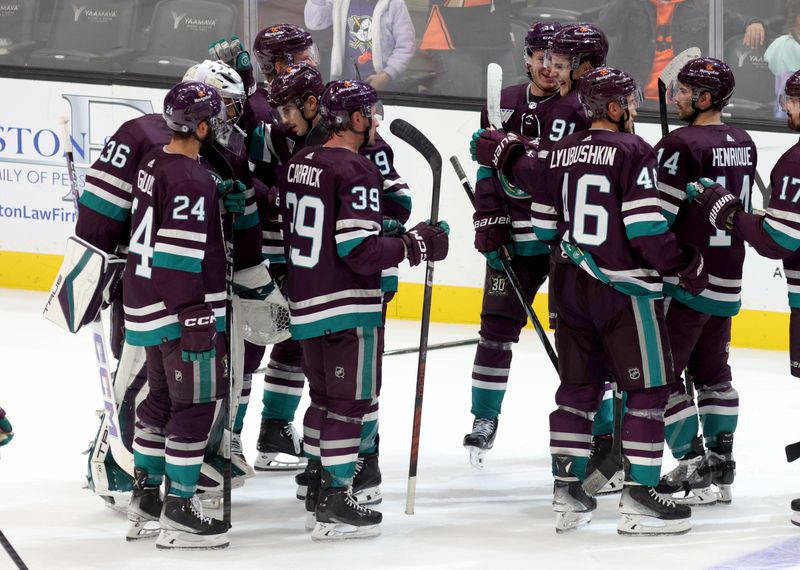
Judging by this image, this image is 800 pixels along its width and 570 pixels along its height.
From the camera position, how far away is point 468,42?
271 inches

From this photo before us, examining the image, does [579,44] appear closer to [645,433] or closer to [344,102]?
[344,102]

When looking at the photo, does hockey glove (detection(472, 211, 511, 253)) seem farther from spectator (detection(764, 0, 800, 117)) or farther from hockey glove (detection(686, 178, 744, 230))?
spectator (detection(764, 0, 800, 117))

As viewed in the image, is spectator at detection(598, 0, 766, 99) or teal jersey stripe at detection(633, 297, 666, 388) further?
spectator at detection(598, 0, 766, 99)

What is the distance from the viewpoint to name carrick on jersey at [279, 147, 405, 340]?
372cm

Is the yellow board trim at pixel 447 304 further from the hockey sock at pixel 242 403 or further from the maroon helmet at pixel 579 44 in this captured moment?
the maroon helmet at pixel 579 44

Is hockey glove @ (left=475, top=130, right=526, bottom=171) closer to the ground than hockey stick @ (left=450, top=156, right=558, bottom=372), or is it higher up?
higher up

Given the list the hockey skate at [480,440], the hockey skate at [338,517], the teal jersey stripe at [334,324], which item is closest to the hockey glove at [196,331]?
the teal jersey stripe at [334,324]

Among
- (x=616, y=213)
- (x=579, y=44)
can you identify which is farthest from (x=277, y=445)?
(x=579, y=44)

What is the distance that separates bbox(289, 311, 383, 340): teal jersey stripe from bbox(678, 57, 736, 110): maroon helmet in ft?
4.02

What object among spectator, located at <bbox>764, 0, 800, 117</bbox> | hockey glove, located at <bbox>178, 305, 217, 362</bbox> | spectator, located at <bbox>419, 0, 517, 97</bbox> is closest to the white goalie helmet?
hockey glove, located at <bbox>178, 305, 217, 362</bbox>

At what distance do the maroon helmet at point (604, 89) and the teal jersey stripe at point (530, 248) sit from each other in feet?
2.80

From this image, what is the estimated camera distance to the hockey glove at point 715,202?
3906mm

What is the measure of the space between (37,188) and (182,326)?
13.6 ft

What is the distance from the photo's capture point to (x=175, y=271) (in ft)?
11.8
